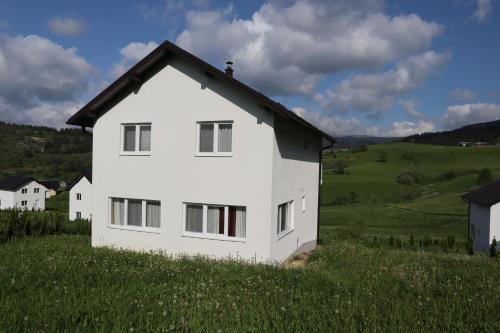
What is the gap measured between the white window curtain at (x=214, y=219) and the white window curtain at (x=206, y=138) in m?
2.17

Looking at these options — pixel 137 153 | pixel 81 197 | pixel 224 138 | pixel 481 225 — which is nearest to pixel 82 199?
pixel 81 197

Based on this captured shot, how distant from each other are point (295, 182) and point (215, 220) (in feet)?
13.3

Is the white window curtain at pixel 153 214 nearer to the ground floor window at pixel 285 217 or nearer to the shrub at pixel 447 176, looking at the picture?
the ground floor window at pixel 285 217

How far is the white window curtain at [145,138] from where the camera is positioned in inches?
573

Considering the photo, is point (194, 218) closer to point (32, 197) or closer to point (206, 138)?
point (206, 138)

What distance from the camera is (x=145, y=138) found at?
576 inches

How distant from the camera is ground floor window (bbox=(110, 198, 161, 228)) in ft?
47.2

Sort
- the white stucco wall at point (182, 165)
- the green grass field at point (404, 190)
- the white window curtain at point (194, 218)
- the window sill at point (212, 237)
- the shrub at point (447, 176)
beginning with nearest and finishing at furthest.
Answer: the white stucco wall at point (182, 165)
the window sill at point (212, 237)
the white window curtain at point (194, 218)
the green grass field at point (404, 190)
the shrub at point (447, 176)

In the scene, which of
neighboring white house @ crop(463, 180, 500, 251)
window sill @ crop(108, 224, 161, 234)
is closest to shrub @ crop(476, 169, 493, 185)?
neighboring white house @ crop(463, 180, 500, 251)

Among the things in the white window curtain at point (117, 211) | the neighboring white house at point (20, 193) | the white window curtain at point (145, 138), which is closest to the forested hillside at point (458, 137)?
the neighboring white house at point (20, 193)

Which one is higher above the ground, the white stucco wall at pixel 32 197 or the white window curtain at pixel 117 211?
the white window curtain at pixel 117 211

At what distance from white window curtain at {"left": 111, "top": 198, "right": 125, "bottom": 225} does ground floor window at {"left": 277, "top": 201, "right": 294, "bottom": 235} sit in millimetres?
6540

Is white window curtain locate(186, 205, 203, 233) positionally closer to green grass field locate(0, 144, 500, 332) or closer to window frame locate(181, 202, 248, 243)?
window frame locate(181, 202, 248, 243)

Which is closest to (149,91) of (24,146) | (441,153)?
(441,153)
